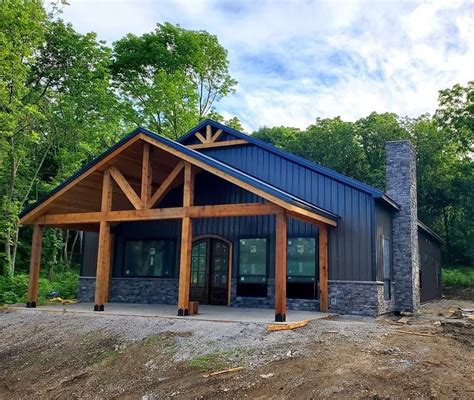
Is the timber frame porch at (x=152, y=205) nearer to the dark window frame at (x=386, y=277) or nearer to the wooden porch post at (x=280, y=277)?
the wooden porch post at (x=280, y=277)

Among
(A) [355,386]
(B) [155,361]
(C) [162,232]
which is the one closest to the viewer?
(A) [355,386]

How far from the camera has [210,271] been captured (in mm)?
13453

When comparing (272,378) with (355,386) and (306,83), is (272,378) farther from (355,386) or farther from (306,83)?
(306,83)

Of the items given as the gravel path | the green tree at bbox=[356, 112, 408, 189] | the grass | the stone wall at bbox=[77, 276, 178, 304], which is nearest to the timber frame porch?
the gravel path

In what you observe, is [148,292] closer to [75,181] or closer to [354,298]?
[75,181]

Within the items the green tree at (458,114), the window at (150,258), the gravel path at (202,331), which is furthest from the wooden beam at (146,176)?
the green tree at (458,114)

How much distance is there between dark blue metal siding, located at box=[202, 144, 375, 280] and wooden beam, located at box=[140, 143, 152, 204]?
11.7 feet

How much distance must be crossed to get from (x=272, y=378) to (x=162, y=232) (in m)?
8.89

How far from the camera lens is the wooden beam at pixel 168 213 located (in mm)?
9758

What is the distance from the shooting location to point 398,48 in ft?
39.5

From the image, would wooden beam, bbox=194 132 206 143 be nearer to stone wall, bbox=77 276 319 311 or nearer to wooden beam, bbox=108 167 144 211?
wooden beam, bbox=108 167 144 211

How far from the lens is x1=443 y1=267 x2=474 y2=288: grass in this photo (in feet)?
80.5

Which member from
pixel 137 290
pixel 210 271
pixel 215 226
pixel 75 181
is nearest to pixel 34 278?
pixel 75 181

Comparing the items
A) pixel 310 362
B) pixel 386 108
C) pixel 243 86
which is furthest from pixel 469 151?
pixel 310 362
